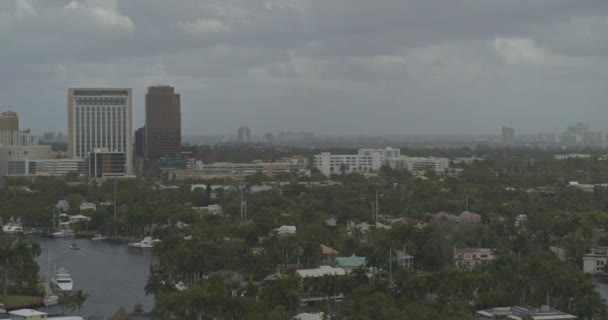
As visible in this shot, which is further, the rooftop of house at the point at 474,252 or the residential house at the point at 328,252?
the rooftop of house at the point at 474,252

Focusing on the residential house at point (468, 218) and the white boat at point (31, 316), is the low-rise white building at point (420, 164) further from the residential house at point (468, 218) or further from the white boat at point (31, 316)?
the white boat at point (31, 316)

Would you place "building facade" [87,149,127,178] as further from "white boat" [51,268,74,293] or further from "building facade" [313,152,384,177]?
"white boat" [51,268,74,293]

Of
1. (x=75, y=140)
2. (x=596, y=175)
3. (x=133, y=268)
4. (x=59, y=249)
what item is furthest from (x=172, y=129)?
(x=133, y=268)

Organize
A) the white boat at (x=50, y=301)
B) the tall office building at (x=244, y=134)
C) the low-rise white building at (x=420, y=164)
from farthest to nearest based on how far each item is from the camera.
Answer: the tall office building at (x=244, y=134)
the low-rise white building at (x=420, y=164)
the white boat at (x=50, y=301)

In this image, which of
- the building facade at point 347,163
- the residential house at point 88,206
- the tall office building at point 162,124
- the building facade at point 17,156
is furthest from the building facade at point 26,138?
the residential house at point 88,206

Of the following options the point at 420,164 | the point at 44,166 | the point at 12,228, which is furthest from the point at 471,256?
the point at 420,164

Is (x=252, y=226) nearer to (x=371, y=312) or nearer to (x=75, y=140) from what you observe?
(x=371, y=312)
